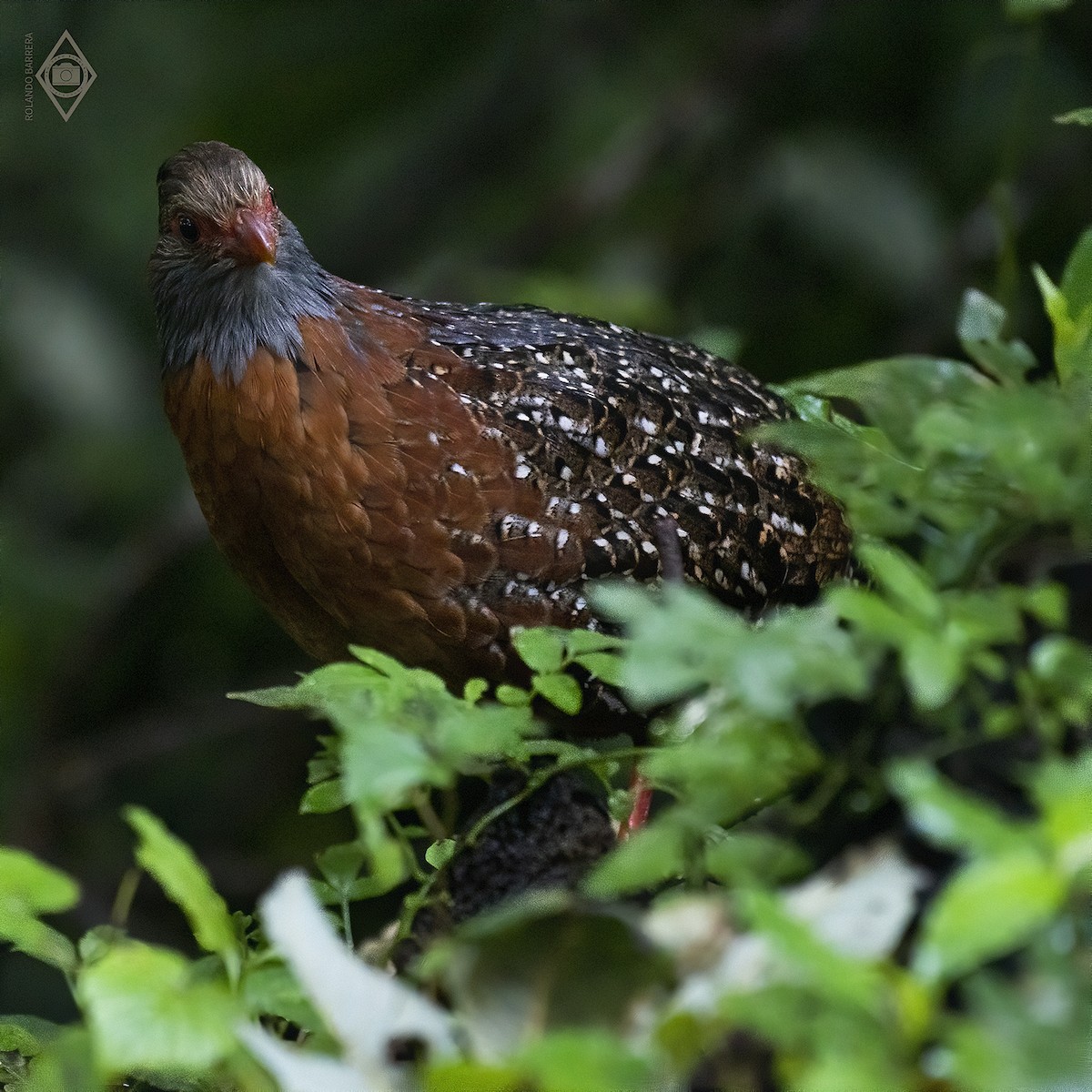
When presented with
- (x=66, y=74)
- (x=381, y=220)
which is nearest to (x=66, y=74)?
(x=66, y=74)

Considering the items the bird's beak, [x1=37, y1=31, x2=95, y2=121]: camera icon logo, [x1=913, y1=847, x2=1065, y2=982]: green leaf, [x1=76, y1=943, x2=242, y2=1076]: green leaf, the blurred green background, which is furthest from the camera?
the blurred green background

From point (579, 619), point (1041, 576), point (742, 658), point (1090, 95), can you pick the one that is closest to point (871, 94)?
point (1090, 95)

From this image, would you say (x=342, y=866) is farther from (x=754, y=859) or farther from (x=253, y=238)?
(x=253, y=238)

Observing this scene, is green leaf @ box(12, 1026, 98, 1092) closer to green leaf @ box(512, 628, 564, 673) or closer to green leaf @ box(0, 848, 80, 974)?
green leaf @ box(0, 848, 80, 974)

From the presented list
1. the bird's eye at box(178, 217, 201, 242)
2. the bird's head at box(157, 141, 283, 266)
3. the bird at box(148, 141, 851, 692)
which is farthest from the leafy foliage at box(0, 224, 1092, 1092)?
the bird's eye at box(178, 217, 201, 242)

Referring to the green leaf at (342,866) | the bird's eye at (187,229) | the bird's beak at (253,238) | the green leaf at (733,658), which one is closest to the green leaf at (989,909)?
the green leaf at (733,658)

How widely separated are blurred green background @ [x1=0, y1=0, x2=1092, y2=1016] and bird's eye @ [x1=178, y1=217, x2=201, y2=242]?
6.23 ft

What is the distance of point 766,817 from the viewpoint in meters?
1.21

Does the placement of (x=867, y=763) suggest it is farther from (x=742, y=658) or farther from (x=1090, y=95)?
(x=1090, y=95)

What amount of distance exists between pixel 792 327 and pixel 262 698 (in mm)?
3301

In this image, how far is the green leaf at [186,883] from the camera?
3.19ft

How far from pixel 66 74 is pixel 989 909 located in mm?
4386

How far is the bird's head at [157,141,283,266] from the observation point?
7.69 feet

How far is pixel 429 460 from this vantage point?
2.26 metres
